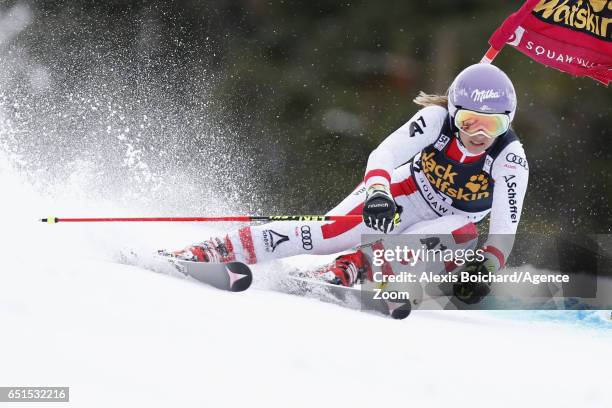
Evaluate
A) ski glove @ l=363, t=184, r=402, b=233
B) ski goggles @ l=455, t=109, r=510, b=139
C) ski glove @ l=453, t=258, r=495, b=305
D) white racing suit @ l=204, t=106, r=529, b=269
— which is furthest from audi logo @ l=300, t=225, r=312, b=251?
ski goggles @ l=455, t=109, r=510, b=139

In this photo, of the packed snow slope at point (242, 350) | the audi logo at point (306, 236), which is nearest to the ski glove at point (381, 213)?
the packed snow slope at point (242, 350)

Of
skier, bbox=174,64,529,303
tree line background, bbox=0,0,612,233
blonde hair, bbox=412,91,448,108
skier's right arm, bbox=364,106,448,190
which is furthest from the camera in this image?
tree line background, bbox=0,0,612,233

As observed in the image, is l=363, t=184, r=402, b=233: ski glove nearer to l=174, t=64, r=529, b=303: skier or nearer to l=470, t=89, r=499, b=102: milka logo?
l=174, t=64, r=529, b=303: skier

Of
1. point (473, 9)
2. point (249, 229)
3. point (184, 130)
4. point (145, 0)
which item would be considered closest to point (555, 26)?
point (249, 229)

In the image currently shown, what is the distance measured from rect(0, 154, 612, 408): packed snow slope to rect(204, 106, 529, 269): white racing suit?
33 centimetres

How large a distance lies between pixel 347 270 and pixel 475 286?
1.80ft

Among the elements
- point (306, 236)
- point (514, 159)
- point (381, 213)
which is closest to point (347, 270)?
point (306, 236)

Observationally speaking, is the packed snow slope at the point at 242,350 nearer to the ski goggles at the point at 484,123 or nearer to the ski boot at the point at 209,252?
the ski boot at the point at 209,252

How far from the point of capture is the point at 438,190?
10.3 feet

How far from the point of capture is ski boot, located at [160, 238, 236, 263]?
3074 mm

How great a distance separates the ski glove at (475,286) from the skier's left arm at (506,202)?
0.05 m

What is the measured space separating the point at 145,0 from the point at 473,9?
3111mm

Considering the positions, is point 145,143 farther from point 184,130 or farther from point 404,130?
point 404,130

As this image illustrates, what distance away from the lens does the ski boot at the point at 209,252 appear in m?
3.07
